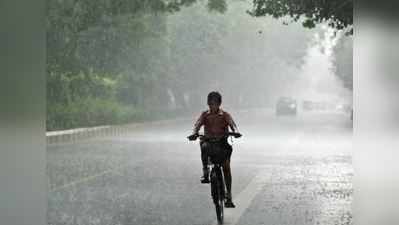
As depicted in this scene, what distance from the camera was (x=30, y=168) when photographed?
800 cm

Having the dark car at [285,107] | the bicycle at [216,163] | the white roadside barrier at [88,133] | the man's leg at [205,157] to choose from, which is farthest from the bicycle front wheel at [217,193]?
the dark car at [285,107]

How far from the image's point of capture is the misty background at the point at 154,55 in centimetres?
3288

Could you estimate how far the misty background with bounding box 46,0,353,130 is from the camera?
32875mm

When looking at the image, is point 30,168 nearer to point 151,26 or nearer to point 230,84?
point 151,26

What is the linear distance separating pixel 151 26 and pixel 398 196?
112 feet

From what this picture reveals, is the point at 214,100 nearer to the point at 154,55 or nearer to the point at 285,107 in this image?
the point at 154,55

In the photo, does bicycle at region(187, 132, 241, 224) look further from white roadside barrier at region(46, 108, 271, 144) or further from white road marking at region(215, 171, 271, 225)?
white roadside barrier at region(46, 108, 271, 144)

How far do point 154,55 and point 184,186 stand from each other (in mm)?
30118

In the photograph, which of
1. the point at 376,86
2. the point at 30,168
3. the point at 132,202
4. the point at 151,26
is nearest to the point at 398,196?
the point at 376,86

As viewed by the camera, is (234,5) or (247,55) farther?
(247,55)

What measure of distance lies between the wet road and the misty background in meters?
5.17

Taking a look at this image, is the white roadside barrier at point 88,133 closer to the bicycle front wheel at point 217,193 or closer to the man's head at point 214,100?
the bicycle front wheel at point 217,193

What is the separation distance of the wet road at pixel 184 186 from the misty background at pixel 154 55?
517 cm

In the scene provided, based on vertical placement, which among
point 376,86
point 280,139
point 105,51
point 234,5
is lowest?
point 280,139
